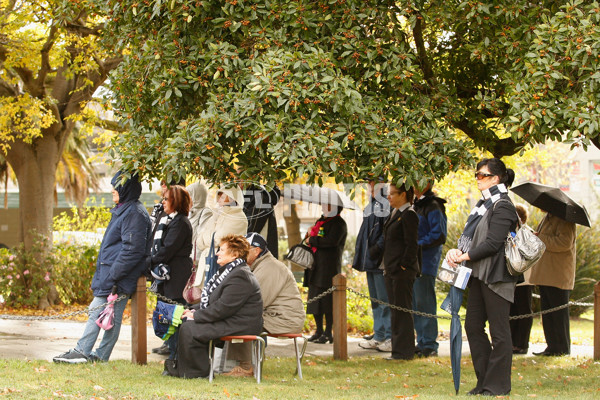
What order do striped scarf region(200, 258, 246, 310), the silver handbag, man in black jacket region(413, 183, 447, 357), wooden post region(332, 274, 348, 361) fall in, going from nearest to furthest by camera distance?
the silver handbag < striped scarf region(200, 258, 246, 310) < wooden post region(332, 274, 348, 361) < man in black jacket region(413, 183, 447, 357)

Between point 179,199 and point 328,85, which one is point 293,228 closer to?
point 179,199

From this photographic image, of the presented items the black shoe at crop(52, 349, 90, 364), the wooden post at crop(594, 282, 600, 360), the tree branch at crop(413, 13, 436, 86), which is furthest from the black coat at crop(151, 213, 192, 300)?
the wooden post at crop(594, 282, 600, 360)

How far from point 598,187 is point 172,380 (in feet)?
122

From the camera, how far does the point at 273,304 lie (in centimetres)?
803

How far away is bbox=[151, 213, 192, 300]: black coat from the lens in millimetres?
8719

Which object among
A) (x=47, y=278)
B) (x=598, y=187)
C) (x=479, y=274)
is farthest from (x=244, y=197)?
(x=598, y=187)

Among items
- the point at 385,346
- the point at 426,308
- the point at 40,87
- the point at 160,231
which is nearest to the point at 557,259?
the point at 426,308

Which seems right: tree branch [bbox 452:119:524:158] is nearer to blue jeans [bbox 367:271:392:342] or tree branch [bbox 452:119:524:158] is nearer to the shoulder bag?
blue jeans [bbox 367:271:392:342]

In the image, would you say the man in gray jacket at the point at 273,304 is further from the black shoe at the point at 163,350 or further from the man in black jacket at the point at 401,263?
the black shoe at the point at 163,350

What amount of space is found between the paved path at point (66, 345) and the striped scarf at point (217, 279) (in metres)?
1.83

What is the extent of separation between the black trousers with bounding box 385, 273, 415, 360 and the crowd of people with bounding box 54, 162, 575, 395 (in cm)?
2

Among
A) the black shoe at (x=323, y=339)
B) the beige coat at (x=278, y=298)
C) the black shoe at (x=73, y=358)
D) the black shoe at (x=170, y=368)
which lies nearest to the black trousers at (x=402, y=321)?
the black shoe at (x=323, y=339)

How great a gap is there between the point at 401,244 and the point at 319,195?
2.08 meters

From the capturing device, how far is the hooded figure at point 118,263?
8391 mm
